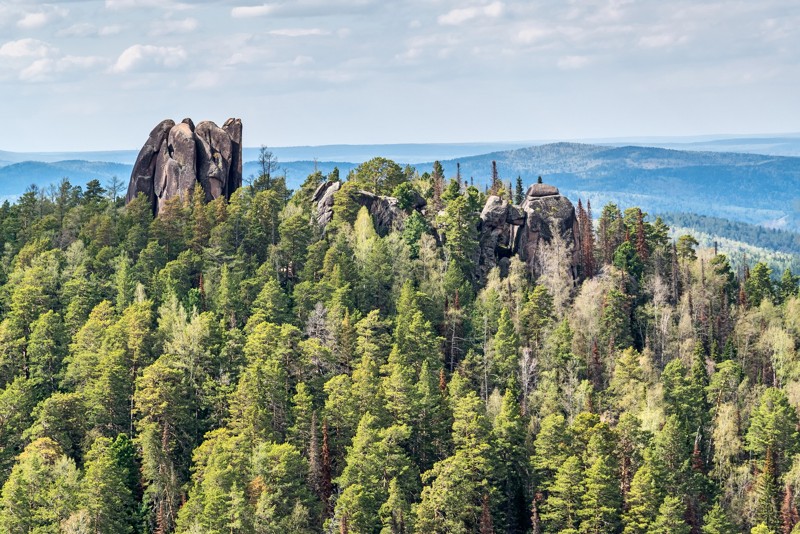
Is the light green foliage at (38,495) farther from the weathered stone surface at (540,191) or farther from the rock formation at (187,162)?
the weathered stone surface at (540,191)

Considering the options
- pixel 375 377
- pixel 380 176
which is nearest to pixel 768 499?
pixel 375 377

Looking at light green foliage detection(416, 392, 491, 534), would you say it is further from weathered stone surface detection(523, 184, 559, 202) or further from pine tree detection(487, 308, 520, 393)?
weathered stone surface detection(523, 184, 559, 202)

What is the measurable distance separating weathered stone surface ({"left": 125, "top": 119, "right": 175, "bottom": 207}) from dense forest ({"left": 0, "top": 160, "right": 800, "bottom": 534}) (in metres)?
5.73

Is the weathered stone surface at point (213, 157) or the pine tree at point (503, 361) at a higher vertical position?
the weathered stone surface at point (213, 157)

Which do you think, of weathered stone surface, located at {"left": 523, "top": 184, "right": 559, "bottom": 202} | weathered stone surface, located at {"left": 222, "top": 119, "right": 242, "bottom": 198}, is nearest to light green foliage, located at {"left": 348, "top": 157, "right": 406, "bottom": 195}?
weathered stone surface, located at {"left": 222, "top": 119, "right": 242, "bottom": 198}

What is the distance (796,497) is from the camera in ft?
356

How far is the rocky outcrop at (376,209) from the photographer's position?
152375 millimetres

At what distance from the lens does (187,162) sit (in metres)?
161

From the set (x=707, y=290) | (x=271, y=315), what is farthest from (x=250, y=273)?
(x=707, y=290)

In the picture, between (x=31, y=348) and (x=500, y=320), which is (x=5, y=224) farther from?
(x=500, y=320)

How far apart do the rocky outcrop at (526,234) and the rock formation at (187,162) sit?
39.0 metres

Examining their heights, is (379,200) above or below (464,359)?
above

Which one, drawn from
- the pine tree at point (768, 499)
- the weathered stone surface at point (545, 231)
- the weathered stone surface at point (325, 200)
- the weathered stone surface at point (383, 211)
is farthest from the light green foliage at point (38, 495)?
the weathered stone surface at point (545, 231)

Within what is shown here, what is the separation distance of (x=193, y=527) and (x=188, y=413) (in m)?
20.6
